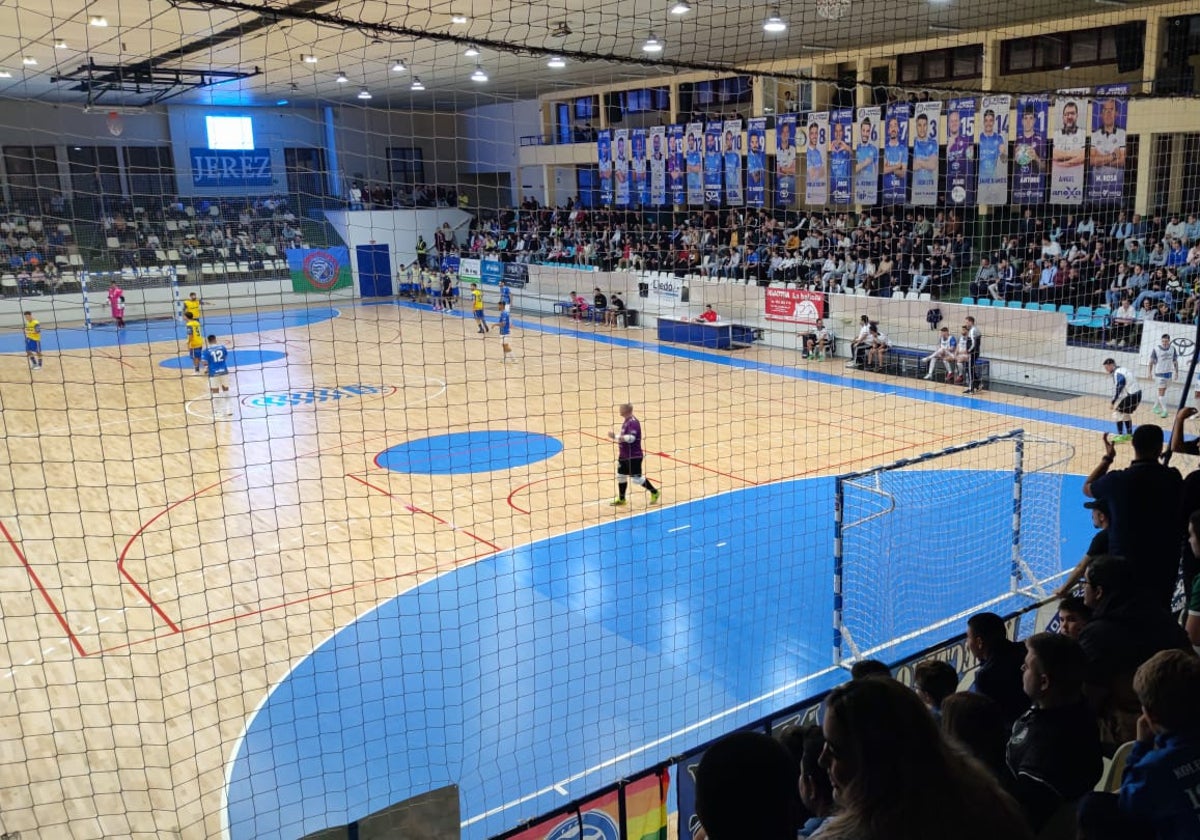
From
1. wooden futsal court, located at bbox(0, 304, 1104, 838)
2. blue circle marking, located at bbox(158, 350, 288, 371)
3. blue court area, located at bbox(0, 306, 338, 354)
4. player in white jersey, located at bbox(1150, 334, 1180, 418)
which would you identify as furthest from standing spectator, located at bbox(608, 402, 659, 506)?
blue court area, located at bbox(0, 306, 338, 354)

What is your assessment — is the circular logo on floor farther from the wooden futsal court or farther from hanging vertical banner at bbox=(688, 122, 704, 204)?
hanging vertical banner at bbox=(688, 122, 704, 204)

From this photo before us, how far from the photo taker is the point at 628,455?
11.4 metres

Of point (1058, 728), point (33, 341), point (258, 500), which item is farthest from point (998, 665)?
point (33, 341)

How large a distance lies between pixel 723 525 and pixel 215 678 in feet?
18.0

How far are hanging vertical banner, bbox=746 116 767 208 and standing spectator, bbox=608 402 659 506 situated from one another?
586 centimetres

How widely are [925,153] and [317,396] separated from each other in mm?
12017

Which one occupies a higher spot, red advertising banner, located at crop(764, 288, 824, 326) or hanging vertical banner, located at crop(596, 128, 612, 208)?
hanging vertical banner, located at crop(596, 128, 612, 208)

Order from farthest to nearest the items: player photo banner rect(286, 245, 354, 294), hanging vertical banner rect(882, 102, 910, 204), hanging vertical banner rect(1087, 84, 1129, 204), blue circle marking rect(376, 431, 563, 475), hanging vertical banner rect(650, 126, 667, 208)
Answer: player photo banner rect(286, 245, 354, 294)
hanging vertical banner rect(882, 102, 910, 204)
hanging vertical banner rect(1087, 84, 1129, 204)
hanging vertical banner rect(650, 126, 667, 208)
blue circle marking rect(376, 431, 563, 475)

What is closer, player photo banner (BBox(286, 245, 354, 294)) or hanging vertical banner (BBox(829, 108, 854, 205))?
hanging vertical banner (BBox(829, 108, 854, 205))

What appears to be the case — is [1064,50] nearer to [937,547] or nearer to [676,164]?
[676,164]

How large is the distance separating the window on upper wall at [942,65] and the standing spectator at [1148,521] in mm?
19095

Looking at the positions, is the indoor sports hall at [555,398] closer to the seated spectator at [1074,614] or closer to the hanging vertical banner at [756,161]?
the hanging vertical banner at [756,161]

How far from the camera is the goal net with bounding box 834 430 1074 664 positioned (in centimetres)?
825

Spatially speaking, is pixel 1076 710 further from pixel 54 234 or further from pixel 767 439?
pixel 54 234
